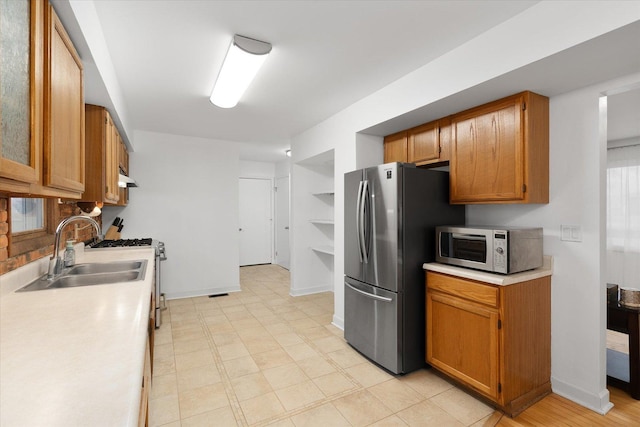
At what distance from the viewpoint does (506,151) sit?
2.14 metres

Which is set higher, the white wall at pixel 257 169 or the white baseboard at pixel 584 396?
the white wall at pixel 257 169

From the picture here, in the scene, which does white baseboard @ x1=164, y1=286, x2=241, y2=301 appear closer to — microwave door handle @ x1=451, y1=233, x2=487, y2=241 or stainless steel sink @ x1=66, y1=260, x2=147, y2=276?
stainless steel sink @ x1=66, y1=260, x2=147, y2=276

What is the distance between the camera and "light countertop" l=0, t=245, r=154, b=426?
62 cm

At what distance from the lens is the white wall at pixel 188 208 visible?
4.36 metres

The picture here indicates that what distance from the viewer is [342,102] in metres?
3.16

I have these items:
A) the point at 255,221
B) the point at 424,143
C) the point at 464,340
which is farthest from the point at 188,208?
the point at 464,340

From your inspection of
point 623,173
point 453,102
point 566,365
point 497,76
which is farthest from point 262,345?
point 623,173

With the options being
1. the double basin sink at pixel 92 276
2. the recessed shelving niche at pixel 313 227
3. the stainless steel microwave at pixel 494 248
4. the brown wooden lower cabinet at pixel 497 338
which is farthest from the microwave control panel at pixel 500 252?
the recessed shelving niche at pixel 313 227

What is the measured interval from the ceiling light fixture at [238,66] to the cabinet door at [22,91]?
107 cm

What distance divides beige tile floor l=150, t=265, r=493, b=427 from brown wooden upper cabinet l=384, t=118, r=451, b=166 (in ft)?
6.07

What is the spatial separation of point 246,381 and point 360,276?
127 cm

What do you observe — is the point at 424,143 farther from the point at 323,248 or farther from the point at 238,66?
the point at 323,248

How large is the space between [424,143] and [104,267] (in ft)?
9.28

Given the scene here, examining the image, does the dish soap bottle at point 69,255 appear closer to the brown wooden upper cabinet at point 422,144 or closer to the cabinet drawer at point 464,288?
the cabinet drawer at point 464,288
